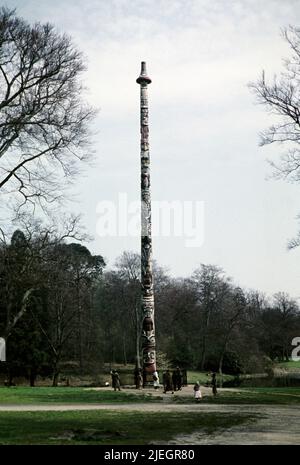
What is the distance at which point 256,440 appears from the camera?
11.9 metres

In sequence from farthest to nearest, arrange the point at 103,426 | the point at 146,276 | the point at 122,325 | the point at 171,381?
the point at 122,325 < the point at 146,276 < the point at 171,381 < the point at 103,426

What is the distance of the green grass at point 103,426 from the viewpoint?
1190 cm

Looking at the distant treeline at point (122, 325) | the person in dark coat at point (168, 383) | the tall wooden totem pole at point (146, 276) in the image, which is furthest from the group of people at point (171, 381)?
the distant treeline at point (122, 325)

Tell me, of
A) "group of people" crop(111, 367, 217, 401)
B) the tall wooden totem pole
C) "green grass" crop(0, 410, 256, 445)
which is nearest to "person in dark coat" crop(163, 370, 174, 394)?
"group of people" crop(111, 367, 217, 401)

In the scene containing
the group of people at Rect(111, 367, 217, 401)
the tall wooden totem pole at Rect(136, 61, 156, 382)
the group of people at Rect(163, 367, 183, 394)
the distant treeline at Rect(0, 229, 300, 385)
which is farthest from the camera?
the distant treeline at Rect(0, 229, 300, 385)

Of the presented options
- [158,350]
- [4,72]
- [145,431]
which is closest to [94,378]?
[158,350]

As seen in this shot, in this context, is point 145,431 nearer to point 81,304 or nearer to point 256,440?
point 256,440

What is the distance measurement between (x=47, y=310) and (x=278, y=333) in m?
42.9

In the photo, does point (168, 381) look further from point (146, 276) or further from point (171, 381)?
point (146, 276)

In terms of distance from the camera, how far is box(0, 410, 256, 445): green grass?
1190 centimetres

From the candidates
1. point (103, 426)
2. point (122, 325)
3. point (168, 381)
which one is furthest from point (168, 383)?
point (122, 325)

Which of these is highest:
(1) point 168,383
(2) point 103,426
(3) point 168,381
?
(2) point 103,426

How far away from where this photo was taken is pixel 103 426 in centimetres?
1442

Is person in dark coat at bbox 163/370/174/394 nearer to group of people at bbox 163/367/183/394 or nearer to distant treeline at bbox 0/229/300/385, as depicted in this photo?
group of people at bbox 163/367/183/394
